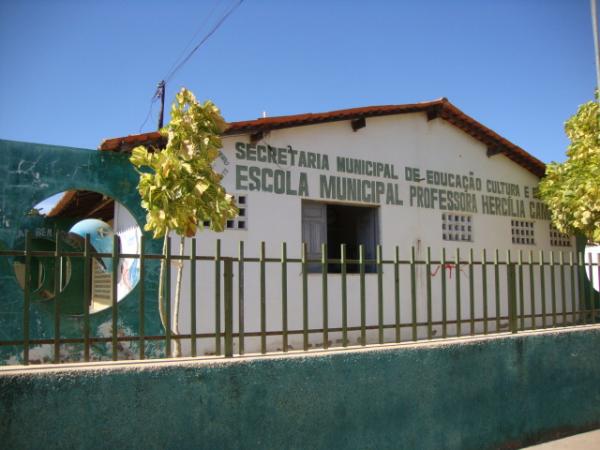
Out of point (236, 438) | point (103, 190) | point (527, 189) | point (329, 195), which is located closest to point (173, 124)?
point (103, 190)

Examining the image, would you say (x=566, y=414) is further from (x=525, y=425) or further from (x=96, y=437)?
(x=96, y=437)

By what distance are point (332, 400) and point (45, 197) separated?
5.18m

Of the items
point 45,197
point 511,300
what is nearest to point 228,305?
point 511,300

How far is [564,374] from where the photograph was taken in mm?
6391

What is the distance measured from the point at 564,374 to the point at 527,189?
841 cm

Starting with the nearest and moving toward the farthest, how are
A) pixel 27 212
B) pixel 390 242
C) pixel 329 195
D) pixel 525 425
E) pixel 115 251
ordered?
pixel 115 251
pixel 525 425
pixel 27 212
pixel 329 195
pixel 390 242

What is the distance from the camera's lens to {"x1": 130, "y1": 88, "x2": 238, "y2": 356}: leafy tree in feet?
20.3

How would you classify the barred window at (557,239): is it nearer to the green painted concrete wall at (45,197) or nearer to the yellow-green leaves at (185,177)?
the green painted concrete wall at (45,197)

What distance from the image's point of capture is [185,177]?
622 cm

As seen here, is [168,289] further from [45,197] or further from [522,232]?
[522,232]

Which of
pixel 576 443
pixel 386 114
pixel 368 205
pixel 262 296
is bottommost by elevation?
pixel 576 443

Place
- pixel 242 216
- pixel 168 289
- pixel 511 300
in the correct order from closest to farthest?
pixel 168 289 < pixel 511 300 < pixel 242 216

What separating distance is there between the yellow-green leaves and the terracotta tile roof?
1842 millimetres

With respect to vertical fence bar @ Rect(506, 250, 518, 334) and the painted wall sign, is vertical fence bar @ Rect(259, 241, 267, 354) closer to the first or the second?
vertical fence bar @ Rect(506, 250, 518, 334)
